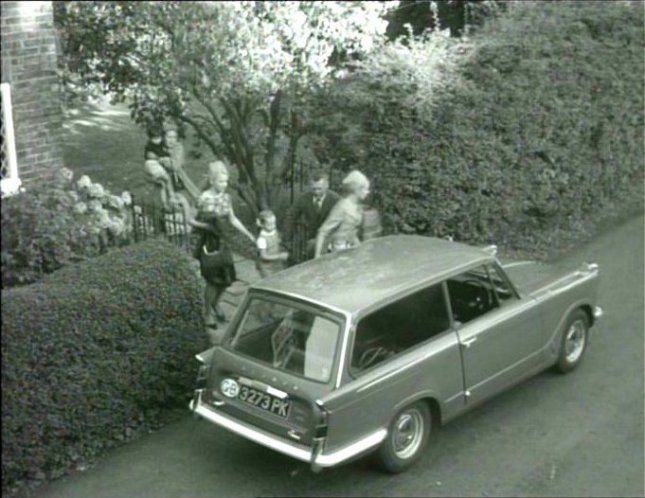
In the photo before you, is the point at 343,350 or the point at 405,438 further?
the point at 405,438

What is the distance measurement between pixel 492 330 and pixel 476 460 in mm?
1107

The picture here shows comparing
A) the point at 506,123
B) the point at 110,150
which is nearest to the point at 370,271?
the point at 506,123

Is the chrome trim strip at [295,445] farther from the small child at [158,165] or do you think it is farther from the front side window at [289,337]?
the small child at [158,165]

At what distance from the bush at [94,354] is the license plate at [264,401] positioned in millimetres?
1130

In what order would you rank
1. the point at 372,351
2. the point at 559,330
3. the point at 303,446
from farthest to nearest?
the point at 559,330 < the point at 372,351 < the point at 303,446

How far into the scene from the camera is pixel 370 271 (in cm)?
872

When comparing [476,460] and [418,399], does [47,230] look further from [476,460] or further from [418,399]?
[476,460]

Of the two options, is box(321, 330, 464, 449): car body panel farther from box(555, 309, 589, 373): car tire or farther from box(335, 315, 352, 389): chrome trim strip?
box(555, 309, 589, 373): car tire

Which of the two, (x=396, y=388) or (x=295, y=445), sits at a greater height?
(x=396, y=388)

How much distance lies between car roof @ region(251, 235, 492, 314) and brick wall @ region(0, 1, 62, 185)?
10.8 feet

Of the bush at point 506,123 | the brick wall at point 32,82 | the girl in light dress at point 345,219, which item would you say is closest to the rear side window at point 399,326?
the girl in light dress at point 345,219

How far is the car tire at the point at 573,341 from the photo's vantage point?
9.89 metres

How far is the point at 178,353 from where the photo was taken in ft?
30.1

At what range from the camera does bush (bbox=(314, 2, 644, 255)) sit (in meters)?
11.6
